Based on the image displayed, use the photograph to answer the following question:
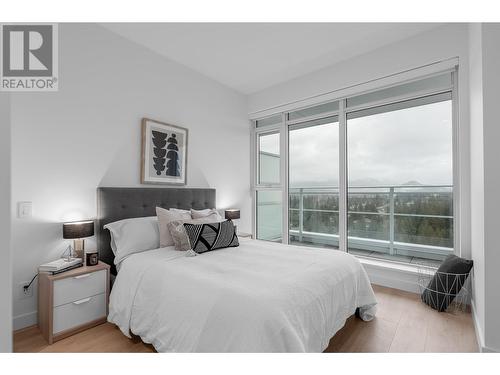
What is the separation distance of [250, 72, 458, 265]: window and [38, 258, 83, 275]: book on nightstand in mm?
2891

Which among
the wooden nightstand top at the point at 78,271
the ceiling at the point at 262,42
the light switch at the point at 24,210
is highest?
the ceiling at the point at 262,42

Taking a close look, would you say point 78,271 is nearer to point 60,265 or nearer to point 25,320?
point 60,265

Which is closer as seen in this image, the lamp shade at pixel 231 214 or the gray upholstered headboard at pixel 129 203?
the gray upholstered headboard at pixel 129 203

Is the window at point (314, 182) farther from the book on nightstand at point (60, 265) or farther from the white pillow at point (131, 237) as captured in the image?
the book on nightstand at point (60, 265)

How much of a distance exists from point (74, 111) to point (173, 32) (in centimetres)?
133

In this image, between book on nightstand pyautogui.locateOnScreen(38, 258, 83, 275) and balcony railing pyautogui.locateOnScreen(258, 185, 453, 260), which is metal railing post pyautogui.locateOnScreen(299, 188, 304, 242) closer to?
balcony railing pyautogui.locateOnScreen(258, 185, 453, 260)

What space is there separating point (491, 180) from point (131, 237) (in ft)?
9.40

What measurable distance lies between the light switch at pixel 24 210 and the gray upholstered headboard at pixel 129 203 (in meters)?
0.51

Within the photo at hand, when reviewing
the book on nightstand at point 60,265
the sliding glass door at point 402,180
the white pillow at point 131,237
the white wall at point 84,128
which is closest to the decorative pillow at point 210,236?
the white pillow at point 131,237

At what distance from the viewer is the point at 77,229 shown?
2131 millimetres

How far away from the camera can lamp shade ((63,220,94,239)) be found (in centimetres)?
210

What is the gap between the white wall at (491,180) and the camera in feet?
5.29
